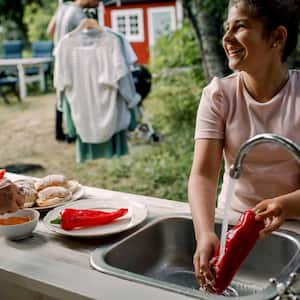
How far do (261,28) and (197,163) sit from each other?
317mm

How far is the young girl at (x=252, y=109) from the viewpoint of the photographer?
1.12m

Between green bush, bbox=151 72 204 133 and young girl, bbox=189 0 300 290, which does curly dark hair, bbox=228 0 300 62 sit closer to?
young girl, bbox=189 0 300 290

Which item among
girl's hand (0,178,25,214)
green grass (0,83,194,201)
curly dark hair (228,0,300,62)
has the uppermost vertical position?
curly dark hair (228,0,300,62)

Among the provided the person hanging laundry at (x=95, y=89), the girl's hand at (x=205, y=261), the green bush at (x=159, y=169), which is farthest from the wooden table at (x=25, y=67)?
the girl's hand at (x=205, y=261)

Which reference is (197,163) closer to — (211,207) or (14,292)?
(211,207)

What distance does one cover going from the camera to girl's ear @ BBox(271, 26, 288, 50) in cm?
113

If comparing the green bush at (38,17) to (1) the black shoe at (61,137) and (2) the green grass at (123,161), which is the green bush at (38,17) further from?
(1) the black shoe at (61,137)

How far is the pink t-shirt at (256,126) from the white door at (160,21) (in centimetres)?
416

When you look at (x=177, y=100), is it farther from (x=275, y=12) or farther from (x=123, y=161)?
(x=275, y=12)

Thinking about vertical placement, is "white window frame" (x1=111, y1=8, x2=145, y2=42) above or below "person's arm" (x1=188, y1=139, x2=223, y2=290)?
above

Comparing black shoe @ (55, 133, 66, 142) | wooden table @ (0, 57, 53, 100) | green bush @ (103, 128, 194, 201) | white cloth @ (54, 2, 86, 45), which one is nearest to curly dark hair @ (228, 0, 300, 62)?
white cloth @ (54, 2, 86, 45)

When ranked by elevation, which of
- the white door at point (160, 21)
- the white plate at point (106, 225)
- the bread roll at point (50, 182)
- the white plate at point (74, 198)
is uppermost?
the white door at point (160, 21)

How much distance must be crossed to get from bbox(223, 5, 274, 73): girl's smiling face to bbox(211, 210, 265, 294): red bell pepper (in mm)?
348

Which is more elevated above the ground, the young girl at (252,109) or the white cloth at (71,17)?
the white cloth at (71,17)
